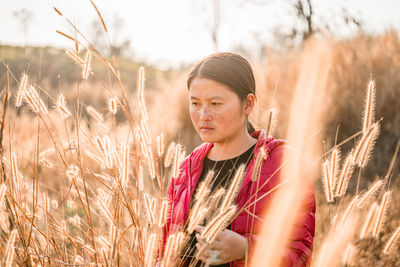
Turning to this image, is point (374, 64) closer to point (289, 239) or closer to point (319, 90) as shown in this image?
point (319, 90)

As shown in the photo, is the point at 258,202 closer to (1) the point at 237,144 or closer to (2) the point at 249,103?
(1) the point at 237,144

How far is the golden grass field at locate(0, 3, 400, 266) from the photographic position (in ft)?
4.39

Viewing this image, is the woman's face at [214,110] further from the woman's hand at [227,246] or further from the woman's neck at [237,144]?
the woman's hand at [227,246]

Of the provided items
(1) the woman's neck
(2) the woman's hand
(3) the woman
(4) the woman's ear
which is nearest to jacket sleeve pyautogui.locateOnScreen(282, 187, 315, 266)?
(3) the woman

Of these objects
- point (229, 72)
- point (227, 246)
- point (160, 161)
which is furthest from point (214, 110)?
point (160, 161)

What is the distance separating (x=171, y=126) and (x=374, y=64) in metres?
3.43

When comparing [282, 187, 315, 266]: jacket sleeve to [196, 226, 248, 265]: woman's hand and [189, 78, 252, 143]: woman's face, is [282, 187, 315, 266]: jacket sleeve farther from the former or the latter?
[189, 78, 252, 143]: woman's face

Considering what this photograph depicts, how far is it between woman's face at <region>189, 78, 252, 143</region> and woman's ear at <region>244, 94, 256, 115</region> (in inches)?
3.7

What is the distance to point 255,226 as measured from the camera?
1.63 meters

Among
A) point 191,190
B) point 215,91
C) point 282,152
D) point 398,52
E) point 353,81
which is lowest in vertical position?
point 191,190

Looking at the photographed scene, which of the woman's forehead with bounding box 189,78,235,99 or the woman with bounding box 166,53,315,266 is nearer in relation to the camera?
the woman with bounding box 166,53,315,266

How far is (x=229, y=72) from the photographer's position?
1872 millimetres

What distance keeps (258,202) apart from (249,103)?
1.85 feet

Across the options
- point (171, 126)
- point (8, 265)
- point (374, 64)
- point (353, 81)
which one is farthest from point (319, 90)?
→ point (8, 265)
